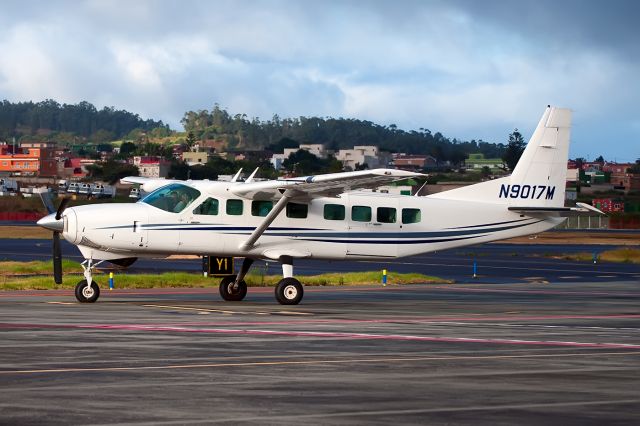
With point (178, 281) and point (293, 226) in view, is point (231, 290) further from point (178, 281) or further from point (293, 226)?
point (178, 281)

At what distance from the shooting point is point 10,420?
33.0 ft

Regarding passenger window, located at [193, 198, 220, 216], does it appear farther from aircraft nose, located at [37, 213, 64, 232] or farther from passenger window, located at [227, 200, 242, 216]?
aircraft nose, located at [37, 213, 64, 232]

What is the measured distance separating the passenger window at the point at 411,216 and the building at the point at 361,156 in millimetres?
109174

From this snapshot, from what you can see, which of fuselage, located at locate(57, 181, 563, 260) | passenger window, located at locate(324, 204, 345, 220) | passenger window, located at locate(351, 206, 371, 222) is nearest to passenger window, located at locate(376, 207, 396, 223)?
fuselage, located at locate(57, 181, 563, 260)

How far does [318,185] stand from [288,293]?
2.83 m

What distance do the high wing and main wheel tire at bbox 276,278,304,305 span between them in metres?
2.13

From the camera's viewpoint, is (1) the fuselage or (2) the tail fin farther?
(2) the tail fin

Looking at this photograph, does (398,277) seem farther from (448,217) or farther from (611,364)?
(611,364)

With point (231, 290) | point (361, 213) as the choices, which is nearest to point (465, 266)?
point (361, 213)

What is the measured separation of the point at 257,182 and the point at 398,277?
15224 mm

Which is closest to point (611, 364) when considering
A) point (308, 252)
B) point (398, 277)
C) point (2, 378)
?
point (2, 378)

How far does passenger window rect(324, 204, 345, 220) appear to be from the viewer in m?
28.9

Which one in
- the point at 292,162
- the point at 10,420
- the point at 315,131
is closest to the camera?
the point at 10,420

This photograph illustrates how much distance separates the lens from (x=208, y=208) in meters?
28.0
